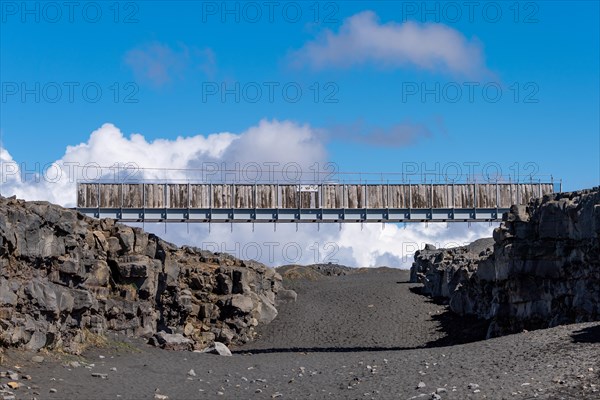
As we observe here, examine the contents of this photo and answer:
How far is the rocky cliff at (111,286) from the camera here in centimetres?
2689

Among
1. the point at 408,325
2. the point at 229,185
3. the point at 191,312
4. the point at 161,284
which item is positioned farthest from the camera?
the point at 229,185

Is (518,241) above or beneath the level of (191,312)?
above

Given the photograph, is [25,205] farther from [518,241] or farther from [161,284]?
[518,241]

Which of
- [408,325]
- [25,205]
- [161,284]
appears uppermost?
[25,205]

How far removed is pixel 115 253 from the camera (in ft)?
120

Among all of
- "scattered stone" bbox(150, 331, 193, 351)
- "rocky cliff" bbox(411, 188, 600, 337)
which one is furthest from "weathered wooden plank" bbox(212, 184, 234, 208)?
"scattered stone" bbox(150, 331, 193, 351)

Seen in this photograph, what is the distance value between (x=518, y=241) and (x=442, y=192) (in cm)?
1781

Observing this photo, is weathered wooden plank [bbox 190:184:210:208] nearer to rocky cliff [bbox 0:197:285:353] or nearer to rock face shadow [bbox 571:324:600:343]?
rocky cliff [bbox 0:197:285:353]

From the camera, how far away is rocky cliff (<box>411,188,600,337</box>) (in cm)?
3164

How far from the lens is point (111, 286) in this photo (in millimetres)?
36344

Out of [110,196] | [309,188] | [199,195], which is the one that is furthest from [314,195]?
[110,196]

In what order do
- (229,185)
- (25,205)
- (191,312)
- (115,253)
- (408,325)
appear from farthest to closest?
(229,185) < (408,325) < (191,312) < (115,253) < (25,205)


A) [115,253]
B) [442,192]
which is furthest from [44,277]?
[442,192]

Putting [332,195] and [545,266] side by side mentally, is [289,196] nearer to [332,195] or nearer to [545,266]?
[332,195]
